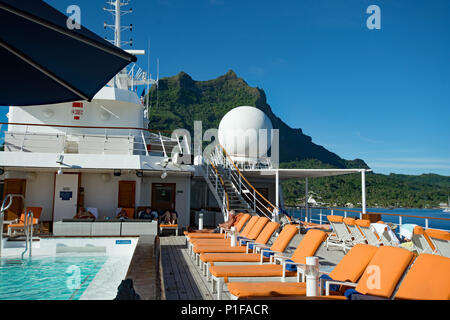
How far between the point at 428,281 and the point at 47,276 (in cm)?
596

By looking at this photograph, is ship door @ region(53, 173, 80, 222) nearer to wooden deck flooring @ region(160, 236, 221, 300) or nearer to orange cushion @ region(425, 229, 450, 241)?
wooden deck flooring @ region(160, 236, 221, 300)

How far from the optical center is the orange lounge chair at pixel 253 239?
599 cm

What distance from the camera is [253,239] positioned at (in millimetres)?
6688

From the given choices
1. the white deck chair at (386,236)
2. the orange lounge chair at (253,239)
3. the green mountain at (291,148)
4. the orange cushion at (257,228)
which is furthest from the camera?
the green mountain at (291,148)

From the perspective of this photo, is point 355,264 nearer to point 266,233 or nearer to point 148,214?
point 266,233

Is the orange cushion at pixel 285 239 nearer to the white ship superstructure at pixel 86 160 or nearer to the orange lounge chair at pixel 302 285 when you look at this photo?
the orange lounge chair at pixel 302 285

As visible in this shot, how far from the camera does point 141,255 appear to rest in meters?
5.20

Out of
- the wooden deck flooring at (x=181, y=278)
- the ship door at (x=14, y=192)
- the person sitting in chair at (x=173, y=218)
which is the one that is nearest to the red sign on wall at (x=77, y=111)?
the ship door at (x=14, y=192)

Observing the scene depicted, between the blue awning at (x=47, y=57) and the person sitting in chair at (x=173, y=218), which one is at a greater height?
the blue awning at (x=47, y=57)

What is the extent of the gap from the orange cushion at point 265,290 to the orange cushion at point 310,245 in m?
0.97

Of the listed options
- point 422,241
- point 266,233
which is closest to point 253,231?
point 266,233
